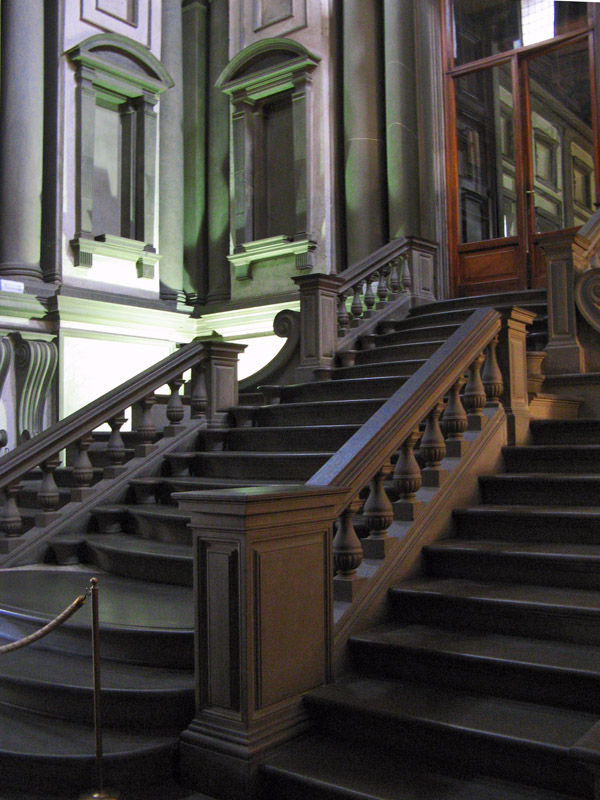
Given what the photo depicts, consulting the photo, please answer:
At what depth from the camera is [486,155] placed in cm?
917

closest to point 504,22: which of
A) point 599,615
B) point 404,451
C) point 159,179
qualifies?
point 159,179

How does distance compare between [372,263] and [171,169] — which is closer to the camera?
[372,263]

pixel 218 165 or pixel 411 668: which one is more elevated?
pixel 218 165

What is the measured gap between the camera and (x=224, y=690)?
3051mm

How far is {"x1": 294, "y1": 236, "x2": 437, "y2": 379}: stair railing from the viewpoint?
7.26 m

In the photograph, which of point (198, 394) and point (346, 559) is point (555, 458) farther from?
point (198, 394)

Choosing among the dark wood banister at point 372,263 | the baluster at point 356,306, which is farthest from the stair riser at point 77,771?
the baluster at point 356,306

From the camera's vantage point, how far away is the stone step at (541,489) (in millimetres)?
4441

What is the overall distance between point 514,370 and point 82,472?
9.73 feet

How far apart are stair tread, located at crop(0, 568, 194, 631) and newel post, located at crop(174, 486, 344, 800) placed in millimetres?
513

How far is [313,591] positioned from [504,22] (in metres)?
A: 7.76

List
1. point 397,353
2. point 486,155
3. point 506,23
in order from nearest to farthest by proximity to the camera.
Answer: point 397,353 < point 506,23 < point 486,155

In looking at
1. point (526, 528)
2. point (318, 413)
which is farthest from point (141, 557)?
point (526, 528)

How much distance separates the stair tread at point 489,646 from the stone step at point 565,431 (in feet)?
6.27
